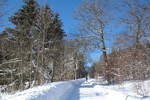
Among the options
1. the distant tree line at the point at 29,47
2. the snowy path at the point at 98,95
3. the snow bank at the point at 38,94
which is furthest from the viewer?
the distant tree line at the point at 29,47

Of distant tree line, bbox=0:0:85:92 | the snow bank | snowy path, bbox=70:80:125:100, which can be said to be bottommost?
snowy path, bbox=70:80:125:100

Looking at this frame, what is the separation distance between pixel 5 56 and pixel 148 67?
13345mm

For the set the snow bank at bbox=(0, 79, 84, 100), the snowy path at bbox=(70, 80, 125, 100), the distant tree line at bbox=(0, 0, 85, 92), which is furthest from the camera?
the distant tree line at bbox=(0, 0, 85, 92)

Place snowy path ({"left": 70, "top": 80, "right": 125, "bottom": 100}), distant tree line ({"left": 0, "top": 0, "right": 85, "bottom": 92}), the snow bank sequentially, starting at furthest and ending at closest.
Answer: distant tree line ({"left": 0, "top": 0, "right": 85, "bottom": 92}) → snowy path ({"left": 70, "top": 80, "right": 125, "bottom": 100}) → the snow bank

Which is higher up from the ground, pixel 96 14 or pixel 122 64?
pixel 96 14

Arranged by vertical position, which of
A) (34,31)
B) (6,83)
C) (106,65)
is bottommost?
(6,83)

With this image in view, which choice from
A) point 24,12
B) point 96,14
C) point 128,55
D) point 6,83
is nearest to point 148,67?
point 128,55

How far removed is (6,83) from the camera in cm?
1680

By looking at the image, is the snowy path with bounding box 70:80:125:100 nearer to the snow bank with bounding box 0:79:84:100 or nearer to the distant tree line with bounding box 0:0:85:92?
A: the snow bank with bounding box 0:79:84:100

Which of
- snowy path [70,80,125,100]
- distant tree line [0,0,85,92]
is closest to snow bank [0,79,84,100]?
snowy path [70,80,125,100]

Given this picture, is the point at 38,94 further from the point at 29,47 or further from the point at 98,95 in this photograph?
the point at 29,47

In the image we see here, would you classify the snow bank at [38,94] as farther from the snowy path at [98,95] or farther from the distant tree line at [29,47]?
the distant tree line at [29,47]

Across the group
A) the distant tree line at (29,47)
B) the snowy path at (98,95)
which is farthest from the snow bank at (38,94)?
the distant tree line at (29,47)

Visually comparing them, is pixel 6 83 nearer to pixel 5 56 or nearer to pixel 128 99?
pixel 5 56
